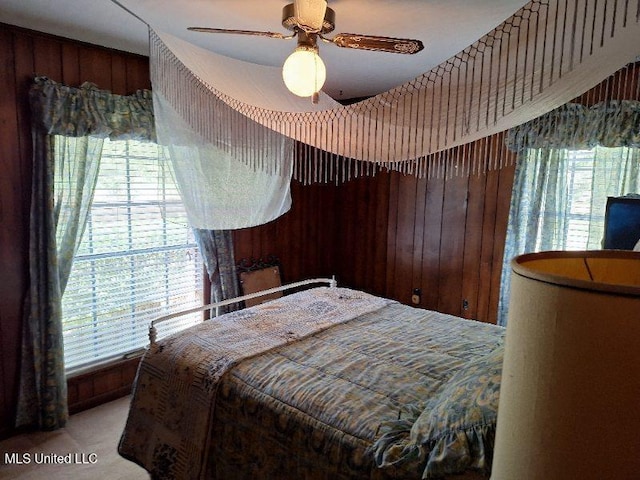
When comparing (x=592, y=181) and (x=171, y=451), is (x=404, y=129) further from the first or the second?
(x=592, y=181)

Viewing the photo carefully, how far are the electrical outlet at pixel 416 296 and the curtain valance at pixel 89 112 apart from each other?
8.79 feet

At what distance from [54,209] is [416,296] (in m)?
3.06

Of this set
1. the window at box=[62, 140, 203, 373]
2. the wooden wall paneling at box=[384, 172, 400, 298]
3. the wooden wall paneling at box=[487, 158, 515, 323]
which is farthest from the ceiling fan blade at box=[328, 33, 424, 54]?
the wooden wall paneling at box=[384, 172, 400, 298]

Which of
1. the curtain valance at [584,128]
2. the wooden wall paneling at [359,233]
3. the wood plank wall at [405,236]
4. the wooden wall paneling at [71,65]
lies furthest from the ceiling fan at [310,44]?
the wooden wall paneling at [359,233]

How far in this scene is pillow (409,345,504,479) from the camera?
118 centimetres

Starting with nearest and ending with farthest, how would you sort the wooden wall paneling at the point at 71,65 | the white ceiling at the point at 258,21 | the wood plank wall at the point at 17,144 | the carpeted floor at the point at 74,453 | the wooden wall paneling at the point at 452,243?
the white ceiling at the point at 258,21 → the carpeted floor at the point at 74,453 → the wood plank wall at the point at 17,144 → the wooden wall paneling at the point at 71,65 → the wooden wall paneling at the point at 452,243

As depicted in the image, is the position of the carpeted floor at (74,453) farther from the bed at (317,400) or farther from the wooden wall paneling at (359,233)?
A: the wooden wall paneling at (359,233)

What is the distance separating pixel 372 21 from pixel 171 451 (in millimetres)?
2176

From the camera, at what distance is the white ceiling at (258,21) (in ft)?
6.25

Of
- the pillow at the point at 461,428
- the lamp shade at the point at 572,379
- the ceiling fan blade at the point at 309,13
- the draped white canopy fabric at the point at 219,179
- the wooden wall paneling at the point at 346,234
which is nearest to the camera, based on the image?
the lamp shade at the point at 572,379

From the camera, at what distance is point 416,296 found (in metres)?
4.15

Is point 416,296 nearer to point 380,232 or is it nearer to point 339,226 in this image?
point 380,232

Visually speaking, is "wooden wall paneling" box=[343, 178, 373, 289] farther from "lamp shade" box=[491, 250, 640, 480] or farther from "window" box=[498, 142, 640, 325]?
"lamp shade" box=[491, 250, 640, 480]
